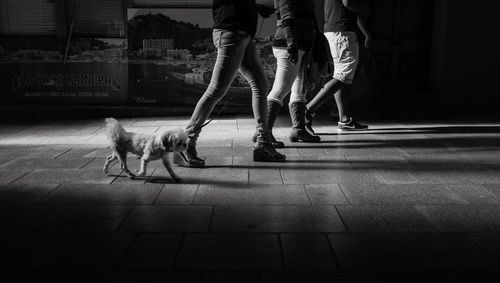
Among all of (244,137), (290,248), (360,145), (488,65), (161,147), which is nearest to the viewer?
(290,248)

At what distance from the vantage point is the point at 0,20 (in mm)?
8625

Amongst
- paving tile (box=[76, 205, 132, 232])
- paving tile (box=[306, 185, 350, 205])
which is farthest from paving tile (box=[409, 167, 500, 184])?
paving tile (box=[76, 205, 132, 232])

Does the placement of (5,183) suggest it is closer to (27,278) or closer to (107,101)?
(27,278)

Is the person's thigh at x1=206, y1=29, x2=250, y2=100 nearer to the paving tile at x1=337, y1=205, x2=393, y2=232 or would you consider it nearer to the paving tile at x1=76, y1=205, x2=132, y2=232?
the paving tile at x1=76, y1=205, x2=132, y2=232

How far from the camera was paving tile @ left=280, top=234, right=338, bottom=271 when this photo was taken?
277cm

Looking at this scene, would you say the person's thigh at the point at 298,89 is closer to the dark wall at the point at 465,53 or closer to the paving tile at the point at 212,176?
the paving tile at the point at 212,176

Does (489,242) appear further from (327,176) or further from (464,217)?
(327,176)

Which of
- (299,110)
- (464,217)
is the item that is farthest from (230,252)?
(299,110)

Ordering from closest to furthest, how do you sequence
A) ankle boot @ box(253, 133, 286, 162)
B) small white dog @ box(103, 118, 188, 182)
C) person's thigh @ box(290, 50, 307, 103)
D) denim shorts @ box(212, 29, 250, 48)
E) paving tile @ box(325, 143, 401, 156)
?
small white dog @ box(103, 118, 188, 182) → denim shorts @ box(212, 29, 250, 48) → ankle boot @ box(253, 133, 286, 162) → paving tile @ box(325, 143, 401, 156) → person's thigh @ box(290, 50, 307, 103)

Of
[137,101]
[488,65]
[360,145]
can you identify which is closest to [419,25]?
[488,65]

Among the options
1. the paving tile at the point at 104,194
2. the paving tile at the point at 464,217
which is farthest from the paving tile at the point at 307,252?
the paving tile at the point at 104,194

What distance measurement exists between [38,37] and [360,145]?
565 centimetres

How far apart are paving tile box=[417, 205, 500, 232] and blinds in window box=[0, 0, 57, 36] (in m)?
7.07

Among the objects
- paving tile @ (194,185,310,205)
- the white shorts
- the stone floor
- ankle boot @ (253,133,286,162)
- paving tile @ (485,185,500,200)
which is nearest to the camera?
the stone floor
